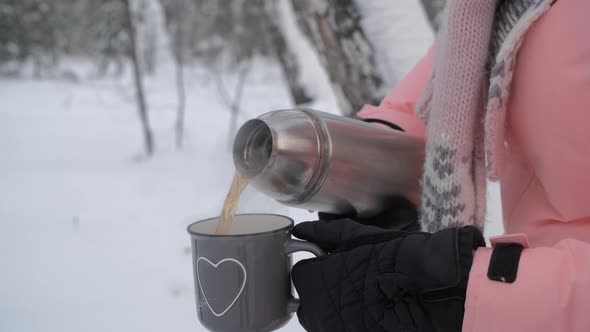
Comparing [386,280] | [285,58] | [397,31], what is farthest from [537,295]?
[285,58]

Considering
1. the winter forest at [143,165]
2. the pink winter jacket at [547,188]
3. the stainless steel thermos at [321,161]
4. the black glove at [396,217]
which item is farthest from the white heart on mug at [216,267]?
the winter forest at [143,165]

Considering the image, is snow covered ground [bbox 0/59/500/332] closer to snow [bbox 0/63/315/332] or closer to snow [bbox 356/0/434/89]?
snow [bbox 0/63/315/332]

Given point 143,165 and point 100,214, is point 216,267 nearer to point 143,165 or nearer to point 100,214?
point 100,214

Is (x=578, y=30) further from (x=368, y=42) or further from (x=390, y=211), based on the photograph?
(x=368, y=42)

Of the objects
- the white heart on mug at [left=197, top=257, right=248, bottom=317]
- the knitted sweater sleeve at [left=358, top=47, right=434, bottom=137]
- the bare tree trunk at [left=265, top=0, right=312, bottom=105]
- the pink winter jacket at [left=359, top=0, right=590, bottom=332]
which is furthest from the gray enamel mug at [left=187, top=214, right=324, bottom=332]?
the bare tree trunk at [left=265, top=0, right=312, bottom=105]

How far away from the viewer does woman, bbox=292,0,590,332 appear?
622 millimetres

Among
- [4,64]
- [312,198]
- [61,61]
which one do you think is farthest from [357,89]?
[61,61]

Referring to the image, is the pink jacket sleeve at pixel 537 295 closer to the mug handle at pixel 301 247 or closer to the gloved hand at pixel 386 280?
the gloved hand at pixel 386 280

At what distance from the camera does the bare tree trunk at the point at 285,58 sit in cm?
364

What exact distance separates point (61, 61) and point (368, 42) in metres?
21.2

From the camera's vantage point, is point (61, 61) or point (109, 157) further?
point (61, 61)

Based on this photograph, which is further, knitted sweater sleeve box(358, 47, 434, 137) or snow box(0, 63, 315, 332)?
snow box(0, 63, 315, 332)

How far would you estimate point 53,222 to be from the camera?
131 inches

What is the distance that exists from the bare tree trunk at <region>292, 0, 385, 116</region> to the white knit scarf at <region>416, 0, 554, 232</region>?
117 centimetres
